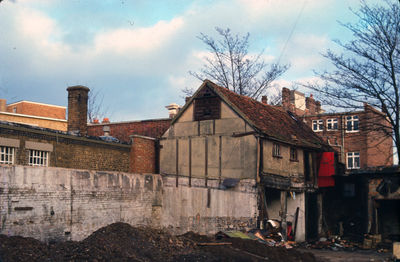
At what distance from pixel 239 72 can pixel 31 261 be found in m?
29.9

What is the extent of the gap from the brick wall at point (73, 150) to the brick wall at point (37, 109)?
30.7 meters

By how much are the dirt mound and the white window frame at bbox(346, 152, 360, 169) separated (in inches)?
1200

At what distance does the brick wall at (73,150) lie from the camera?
19.7 metres

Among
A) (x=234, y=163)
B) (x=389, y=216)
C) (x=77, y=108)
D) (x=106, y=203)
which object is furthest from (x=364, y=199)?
(x=77, y=108)

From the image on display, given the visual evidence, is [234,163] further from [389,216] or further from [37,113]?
[37,113]

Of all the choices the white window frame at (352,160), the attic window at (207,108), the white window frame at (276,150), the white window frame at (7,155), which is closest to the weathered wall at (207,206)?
the white window frame at (276,150)

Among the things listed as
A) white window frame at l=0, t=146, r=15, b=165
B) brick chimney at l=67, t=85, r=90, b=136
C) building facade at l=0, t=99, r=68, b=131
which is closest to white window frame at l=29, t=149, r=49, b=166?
white window frame at l=0, t=146, r=15, b=165

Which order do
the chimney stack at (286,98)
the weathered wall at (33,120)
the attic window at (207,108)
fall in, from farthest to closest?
the chimney stack at (286,98) < the weathered wall at (33,120) < the attic window at (207,108)

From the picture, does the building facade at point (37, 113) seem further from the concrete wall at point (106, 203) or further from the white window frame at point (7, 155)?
the white window frame at point (7, 155)

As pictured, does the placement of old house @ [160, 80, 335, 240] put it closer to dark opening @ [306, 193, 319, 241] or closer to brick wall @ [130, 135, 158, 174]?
brick wall @ [130, 135, 158, 174]

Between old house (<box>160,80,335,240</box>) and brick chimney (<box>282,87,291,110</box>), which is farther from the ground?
brick chimney (<box>282,87,291,110</box>)

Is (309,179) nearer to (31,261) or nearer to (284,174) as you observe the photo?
(284,174)

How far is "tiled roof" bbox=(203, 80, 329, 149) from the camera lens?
78.1ft

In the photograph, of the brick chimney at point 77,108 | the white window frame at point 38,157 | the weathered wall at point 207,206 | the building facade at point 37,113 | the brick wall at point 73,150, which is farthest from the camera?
the building facade at point 37,113
